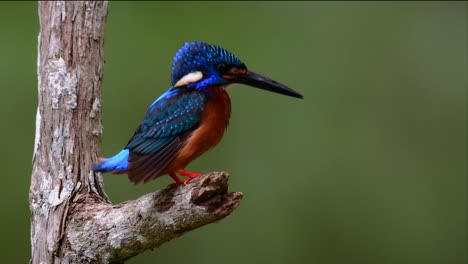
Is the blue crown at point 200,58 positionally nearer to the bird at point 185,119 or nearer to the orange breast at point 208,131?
the bird at point 185,119

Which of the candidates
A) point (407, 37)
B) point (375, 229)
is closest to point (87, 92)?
point (375, 229)

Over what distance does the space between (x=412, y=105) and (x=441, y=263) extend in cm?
140

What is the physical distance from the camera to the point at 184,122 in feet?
14.3

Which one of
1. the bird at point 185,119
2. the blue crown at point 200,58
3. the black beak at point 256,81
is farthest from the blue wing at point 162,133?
the black beak at point 256,81

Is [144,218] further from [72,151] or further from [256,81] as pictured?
[256,81]

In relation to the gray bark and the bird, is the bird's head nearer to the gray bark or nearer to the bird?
the bird

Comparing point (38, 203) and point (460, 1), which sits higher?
point (460, 1)

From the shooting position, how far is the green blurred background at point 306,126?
22.7 ft

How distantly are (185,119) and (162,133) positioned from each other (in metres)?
0.13

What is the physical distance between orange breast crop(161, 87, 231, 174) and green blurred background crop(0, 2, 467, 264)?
2.14 metres

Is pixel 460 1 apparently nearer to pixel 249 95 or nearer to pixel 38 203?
pixel 249 95

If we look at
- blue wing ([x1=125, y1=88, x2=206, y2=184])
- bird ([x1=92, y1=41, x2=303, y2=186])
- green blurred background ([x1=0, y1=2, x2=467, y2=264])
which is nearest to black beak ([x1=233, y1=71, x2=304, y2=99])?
bird ([x1=92, y1=41, x2=303, y2=186])

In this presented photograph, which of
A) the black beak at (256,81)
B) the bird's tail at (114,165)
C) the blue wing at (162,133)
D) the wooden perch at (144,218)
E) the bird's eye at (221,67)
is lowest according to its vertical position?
the wooden perch at (144,218)

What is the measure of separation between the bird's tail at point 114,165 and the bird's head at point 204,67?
0.55 meters
